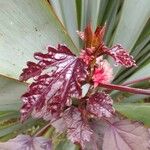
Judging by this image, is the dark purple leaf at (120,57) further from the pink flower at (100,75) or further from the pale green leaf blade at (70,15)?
the pale green leaf blade at (70,15)

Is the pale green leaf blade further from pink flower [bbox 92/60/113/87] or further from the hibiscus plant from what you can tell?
pink flower [bbox 92/60/113/87]

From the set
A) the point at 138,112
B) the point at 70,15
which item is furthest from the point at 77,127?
the point at 70,15

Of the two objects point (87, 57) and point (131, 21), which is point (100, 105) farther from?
point (131, 21)

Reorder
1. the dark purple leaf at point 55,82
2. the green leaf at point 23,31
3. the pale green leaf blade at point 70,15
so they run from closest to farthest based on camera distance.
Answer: the dark purple leaf at point 55,82 < the green leaf at point 23,31 < the pale green leaf blade at point 70,15

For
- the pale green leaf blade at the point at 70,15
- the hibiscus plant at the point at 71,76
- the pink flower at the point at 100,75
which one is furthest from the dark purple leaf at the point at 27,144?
the pale green leaf blade at the point at 70,15

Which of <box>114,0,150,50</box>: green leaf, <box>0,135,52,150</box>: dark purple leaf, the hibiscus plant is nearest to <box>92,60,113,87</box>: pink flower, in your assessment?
the hibiscus plant

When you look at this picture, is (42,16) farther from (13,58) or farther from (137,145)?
(137,145)
